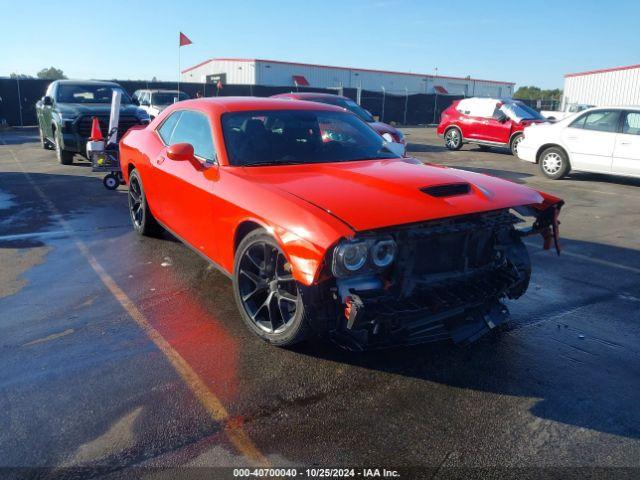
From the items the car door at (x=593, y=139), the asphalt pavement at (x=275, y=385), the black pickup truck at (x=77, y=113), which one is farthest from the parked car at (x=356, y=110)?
the asphalt pavement at (x=275, y=385)

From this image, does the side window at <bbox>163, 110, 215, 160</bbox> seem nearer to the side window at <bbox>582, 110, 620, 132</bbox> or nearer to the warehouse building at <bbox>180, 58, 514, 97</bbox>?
the side window at <bbox>582, 110, 620, 132</bbox>

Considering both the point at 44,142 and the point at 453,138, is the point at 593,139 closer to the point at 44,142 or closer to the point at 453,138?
the point at 453,138

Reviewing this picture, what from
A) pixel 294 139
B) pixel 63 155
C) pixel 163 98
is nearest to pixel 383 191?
pixel 294 139

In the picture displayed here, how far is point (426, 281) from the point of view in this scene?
3.16m

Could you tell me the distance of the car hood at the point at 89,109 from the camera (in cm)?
1109

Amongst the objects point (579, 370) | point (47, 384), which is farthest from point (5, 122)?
point (579, 370)

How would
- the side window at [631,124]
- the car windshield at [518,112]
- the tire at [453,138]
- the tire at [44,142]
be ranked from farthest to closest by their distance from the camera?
the tire at [453,138], the car windshield at [518,112], the tire at [44,142], the side window at [631,124]

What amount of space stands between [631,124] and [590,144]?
82 centimetres

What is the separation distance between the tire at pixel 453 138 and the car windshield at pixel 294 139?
44.1ft

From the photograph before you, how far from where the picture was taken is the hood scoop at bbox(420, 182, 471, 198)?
133 inches

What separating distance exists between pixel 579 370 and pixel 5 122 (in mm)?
25985

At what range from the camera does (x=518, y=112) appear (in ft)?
52.3

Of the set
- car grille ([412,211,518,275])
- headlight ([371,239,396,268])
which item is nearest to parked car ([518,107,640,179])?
car grille ([412,211,518,275])

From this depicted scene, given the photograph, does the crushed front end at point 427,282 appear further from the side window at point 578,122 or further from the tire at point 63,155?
the tire at point 63,155
